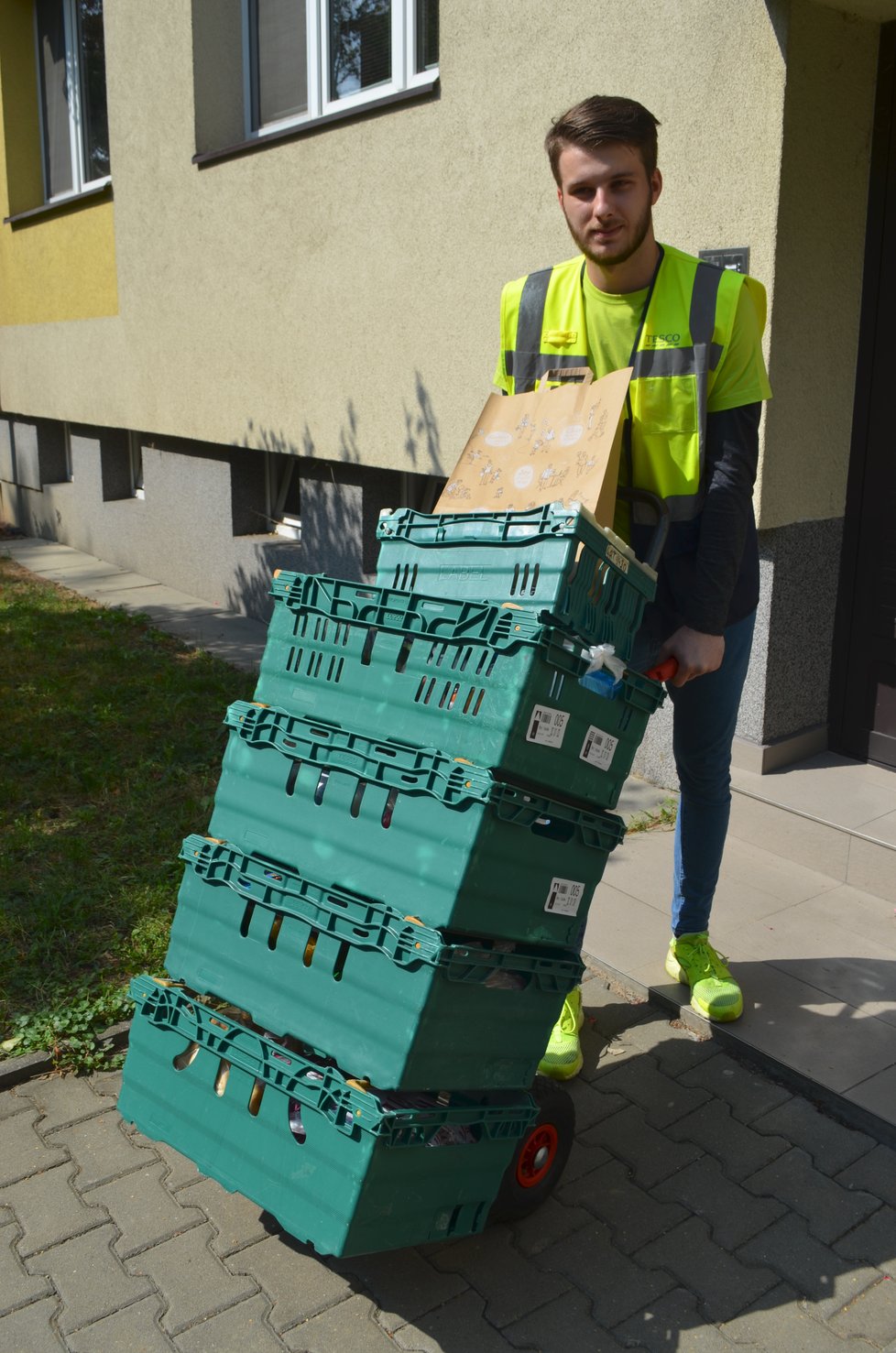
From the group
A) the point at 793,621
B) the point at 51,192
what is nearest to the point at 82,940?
the point at 793,621

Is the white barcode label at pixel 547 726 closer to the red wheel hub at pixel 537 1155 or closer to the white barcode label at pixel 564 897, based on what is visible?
the white barcode label at pixel 564 897

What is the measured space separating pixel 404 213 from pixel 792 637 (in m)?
2.93

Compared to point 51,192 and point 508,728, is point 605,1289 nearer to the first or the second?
point 508,728

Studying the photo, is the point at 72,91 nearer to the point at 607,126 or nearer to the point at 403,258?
the point at 403,258

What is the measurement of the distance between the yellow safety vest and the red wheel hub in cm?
141

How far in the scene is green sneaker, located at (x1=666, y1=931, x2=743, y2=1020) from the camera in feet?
11.1

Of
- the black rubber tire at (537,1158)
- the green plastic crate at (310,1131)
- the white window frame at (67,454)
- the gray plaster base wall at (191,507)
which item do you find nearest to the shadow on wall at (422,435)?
the gray plaster base wall at (191,507)

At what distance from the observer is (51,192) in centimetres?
1130

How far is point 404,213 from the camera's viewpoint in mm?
5969

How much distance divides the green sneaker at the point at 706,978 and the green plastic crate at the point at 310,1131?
1.01 metres

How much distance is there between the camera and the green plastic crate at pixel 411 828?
2244 millimetres

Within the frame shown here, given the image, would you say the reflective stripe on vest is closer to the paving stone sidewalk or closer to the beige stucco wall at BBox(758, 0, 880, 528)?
the paving stone sidewalk

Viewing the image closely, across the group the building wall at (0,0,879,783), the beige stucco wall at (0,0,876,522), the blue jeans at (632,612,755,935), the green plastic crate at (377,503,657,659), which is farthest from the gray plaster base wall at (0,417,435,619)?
the green plastic crate at (377,503,657,659)

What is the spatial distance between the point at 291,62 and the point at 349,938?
6.58m
